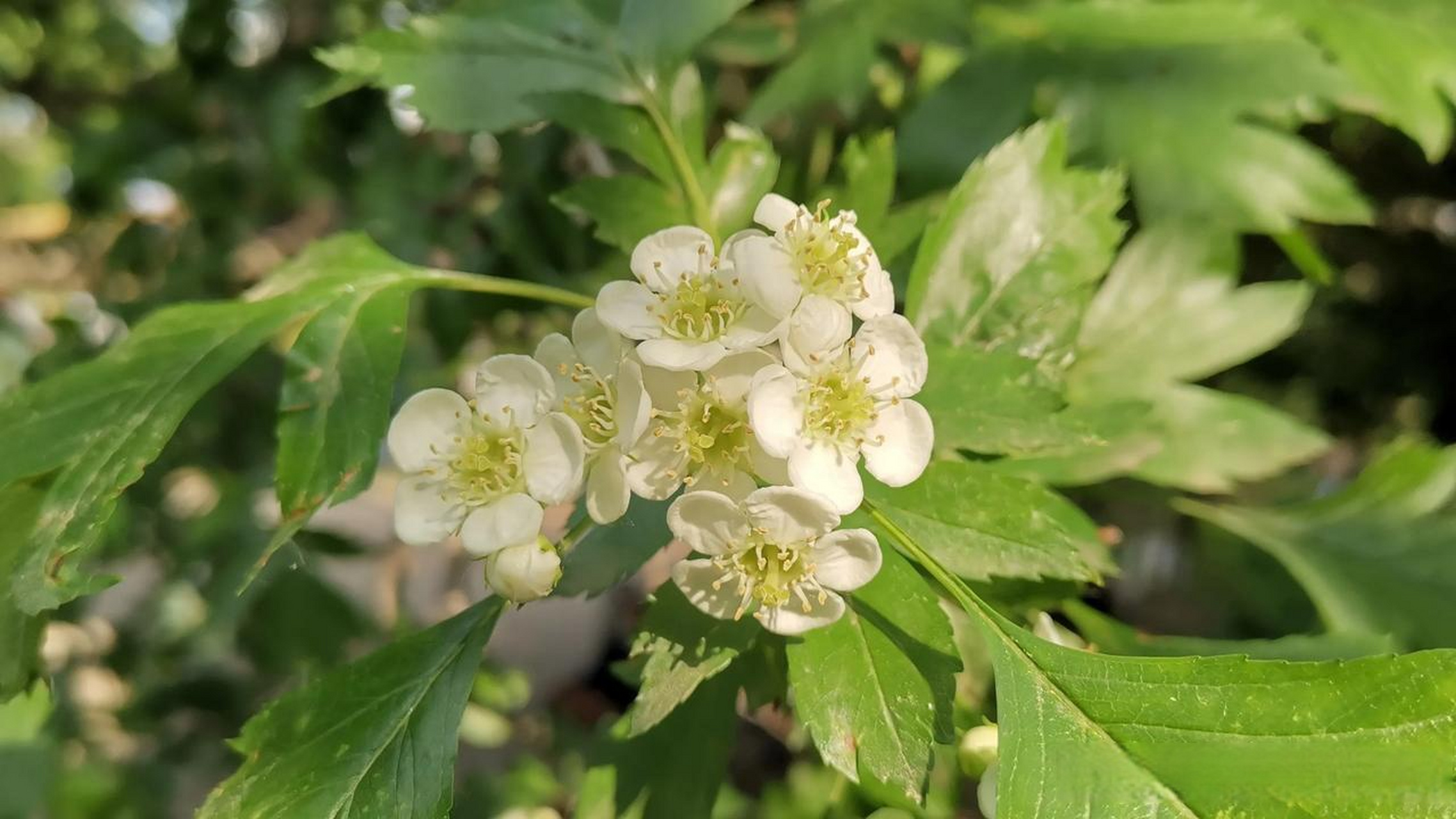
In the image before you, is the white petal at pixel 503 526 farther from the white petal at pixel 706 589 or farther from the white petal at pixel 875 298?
the white petal at pixel 875 298

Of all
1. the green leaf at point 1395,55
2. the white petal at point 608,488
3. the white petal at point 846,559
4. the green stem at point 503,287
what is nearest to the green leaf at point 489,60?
the green stem at point 503,287

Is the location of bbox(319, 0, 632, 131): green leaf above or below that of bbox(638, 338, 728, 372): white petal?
above

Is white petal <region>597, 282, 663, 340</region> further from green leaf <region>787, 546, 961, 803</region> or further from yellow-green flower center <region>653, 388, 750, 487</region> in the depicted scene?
green leaf <region>787, 546, 961, 803</region>

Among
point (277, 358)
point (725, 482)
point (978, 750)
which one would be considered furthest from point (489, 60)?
point (277, 358)

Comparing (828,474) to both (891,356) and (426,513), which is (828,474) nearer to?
(891,356)

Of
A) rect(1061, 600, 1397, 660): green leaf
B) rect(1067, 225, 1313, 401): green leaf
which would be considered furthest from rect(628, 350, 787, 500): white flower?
rect(1067, 225, 1313, 401): green leaf

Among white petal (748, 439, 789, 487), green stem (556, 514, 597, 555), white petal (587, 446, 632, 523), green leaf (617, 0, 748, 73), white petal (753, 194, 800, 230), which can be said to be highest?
green leaf (617, 0, 748, 73)

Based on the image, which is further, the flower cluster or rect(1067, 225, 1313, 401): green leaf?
rect(1067, 225, 1313, 401): green leaf

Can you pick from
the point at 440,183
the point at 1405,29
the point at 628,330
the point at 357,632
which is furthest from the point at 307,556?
the point at 1405,29
